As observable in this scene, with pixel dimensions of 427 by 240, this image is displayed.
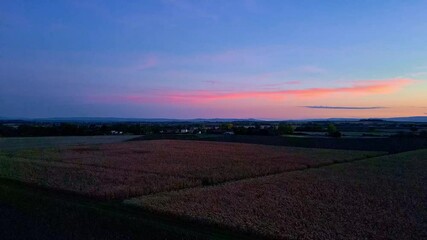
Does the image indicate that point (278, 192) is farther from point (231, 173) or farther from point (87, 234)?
point (87, 234)

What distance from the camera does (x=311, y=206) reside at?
14.8m

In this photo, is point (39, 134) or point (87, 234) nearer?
point (87, 234)

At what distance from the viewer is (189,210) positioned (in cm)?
1386

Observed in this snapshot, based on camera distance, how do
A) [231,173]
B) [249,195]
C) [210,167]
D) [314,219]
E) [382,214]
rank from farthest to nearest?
[210,167]
[231,173]
[249,195]
[382,214]
[314,219]

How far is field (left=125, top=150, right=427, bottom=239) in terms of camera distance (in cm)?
1143

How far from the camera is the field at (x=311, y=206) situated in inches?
450

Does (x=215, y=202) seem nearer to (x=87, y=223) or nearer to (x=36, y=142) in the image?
(x=87, y=223)

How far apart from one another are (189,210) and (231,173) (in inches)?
449

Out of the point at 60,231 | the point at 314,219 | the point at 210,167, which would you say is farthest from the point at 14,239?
the point at 210,167

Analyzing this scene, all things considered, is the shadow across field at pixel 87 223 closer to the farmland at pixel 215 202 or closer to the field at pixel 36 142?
the farmland at pixel 215 202

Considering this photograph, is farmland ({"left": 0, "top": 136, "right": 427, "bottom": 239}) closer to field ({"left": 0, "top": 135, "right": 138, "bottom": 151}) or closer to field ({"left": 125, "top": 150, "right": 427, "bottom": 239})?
field ({"left": 125, "top": 150, "right": 427, "bottom": 239})

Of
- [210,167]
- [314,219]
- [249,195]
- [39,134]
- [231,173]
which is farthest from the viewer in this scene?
[39,134]

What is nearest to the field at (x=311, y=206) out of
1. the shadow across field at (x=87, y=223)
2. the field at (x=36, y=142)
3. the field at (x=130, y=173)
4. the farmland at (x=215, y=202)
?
the farmland at (x=215, y=202)

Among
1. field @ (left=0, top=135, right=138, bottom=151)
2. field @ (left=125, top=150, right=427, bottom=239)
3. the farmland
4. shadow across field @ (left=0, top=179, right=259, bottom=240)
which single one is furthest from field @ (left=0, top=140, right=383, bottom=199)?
field @ (left=0, top=135, right=138, bottom=151)
